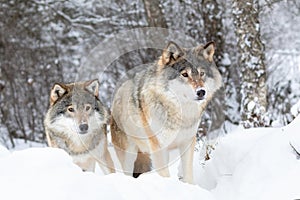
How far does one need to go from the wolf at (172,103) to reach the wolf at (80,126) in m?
0.31

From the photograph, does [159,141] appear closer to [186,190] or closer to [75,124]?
[75,124]

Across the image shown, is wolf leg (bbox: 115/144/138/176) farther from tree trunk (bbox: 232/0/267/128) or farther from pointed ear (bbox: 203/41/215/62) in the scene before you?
tree trunk (bbox: 232/0/267/128)

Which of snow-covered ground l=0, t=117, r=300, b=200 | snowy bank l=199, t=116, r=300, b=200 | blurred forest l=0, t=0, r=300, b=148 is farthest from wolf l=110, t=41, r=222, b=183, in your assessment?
blurred forest l=0, t=0, r=300, b=148

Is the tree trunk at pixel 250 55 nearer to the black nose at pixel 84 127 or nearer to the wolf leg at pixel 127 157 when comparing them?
the wolf leg at pixel 127 157

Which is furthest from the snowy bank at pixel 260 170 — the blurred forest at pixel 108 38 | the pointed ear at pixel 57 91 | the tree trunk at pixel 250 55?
the blurred forest at pixel 108 38

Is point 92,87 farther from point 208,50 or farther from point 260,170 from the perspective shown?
point 260,170

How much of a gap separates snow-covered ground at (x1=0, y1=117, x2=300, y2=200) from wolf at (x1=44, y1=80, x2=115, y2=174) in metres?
1.08

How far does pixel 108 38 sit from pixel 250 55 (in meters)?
6.16

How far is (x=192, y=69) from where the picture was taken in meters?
4.86

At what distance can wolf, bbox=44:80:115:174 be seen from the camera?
202 inches

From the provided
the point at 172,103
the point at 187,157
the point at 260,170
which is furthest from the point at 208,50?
the point at 260,170

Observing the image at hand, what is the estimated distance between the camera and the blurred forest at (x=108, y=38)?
11.1 metres

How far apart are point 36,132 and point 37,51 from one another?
94.7 inches

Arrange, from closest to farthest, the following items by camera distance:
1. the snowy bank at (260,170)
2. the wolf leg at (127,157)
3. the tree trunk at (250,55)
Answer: the snowy bank at (260,170) < the wolf leg at (127,157) < the tree trunk at (250,55)
